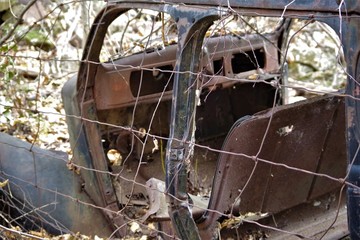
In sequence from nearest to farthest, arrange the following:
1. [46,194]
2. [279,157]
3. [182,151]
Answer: [182,151]
[279,157]
[46,194]

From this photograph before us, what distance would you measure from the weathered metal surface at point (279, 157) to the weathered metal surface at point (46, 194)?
979 millimetres

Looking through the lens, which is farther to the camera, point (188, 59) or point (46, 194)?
point (46, 194)

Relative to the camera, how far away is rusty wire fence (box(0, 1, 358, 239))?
10.9 ft

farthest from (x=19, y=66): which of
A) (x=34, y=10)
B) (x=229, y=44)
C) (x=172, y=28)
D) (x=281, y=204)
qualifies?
(x=281, y=204)

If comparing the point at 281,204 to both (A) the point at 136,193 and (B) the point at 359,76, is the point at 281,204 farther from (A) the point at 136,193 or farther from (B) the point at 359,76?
(B) the point at 359,76

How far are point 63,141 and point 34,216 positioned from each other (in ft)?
6.23

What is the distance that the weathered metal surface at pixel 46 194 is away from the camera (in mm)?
4141

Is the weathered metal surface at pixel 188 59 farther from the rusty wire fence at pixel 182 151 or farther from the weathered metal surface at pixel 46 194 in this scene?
the weathered metal surface at pixel 46 194

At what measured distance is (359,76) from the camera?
255 cm

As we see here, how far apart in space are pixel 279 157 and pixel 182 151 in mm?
560

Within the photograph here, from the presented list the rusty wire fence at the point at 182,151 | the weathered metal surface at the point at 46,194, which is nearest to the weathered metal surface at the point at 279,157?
the rusty wire fence at the point at 182,151

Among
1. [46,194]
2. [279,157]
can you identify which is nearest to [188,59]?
[279,157]

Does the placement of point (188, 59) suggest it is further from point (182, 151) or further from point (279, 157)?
point (279, 157)

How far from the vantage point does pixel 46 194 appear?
4.21m
